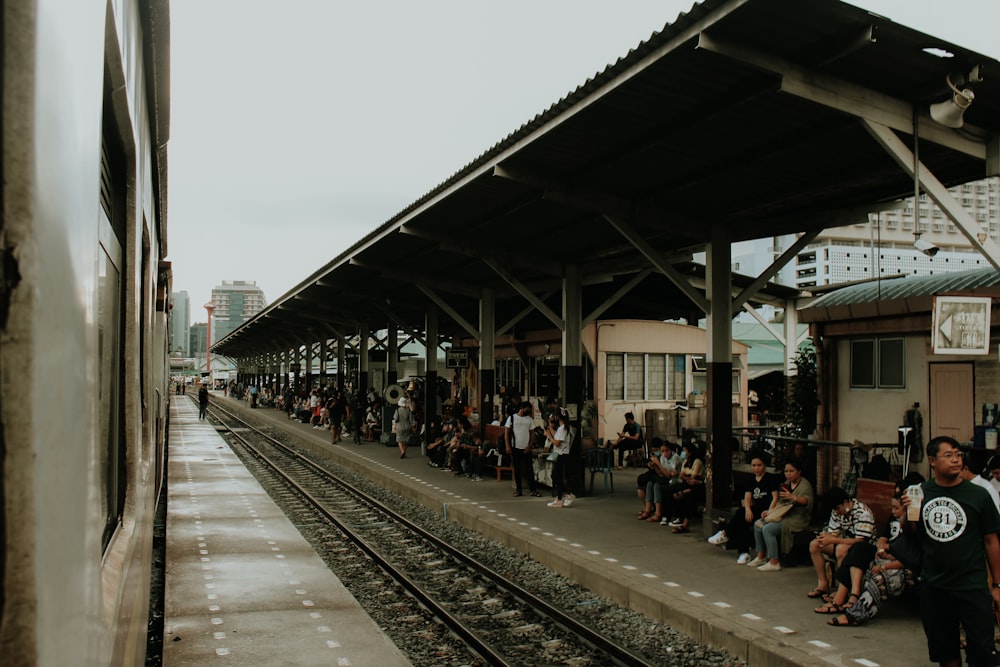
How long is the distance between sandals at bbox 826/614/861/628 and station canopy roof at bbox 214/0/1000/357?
388cm

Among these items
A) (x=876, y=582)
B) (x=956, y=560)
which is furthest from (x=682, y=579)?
(x=956, y=560)

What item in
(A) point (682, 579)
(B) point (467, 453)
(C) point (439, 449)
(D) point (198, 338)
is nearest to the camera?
(A) point (682, 579)

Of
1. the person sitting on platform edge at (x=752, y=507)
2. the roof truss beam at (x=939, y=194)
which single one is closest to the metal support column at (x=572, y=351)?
the person sitting on platform edge at (x=752, y=507)

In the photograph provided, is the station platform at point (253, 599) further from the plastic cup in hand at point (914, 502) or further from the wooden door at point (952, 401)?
the wooden door at point (952, 401)

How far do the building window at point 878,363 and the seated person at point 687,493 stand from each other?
8.92 ft

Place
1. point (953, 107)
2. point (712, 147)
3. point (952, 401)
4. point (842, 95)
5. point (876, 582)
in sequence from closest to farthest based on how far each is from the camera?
point (953, 107) → point (876, 582) → point (842, 95) → point (712, 147) → point (952, 401)

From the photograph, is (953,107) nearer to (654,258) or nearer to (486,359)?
(654,258)

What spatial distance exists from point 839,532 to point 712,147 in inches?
156

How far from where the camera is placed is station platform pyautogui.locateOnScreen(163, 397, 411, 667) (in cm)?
614

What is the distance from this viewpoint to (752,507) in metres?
9.05

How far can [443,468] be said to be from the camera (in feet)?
60.4

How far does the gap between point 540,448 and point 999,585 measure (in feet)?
35.9

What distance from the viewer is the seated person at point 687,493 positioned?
11.0 m

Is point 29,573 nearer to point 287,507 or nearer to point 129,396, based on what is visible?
point 129,396
